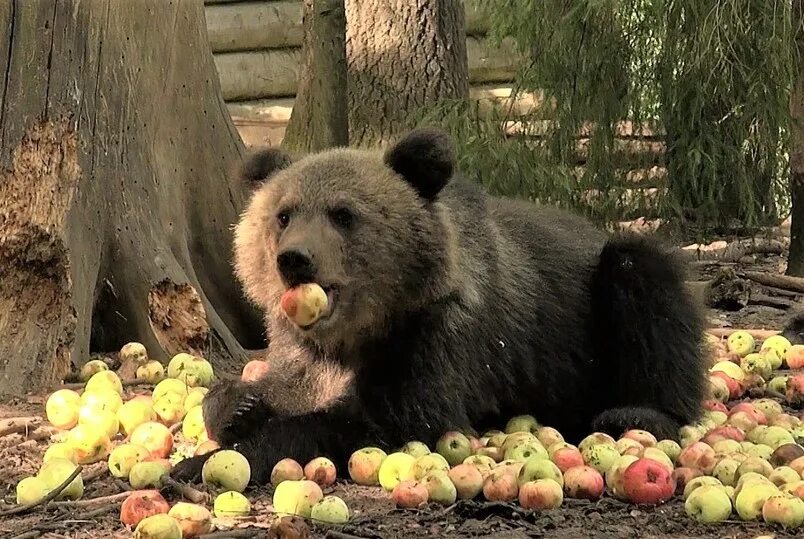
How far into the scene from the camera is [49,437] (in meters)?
4.73

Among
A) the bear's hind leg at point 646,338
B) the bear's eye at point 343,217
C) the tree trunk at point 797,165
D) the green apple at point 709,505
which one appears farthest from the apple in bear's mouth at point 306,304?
the tree trunk at point 797,165

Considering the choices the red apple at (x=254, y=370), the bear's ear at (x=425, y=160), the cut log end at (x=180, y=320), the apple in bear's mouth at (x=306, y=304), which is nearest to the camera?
the apple in bear's mouth at (x=306, y=304)

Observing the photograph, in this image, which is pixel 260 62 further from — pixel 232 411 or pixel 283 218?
pixel 232 411

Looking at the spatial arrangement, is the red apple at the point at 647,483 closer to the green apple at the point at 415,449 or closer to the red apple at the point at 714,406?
the green apple at the point at 415,449

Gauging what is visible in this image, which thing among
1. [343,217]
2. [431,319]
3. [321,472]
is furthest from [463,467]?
[343,217]

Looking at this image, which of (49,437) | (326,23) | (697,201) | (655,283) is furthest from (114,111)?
(697,201)

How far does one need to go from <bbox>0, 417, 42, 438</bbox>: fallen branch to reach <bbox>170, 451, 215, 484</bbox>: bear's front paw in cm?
103

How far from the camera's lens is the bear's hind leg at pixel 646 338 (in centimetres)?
470

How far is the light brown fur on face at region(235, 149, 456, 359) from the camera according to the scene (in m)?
4.22

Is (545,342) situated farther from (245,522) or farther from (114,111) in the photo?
(114,111)

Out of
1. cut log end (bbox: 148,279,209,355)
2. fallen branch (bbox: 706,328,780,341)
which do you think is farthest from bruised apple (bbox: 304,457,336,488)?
fallen branch (bbox: 706,328,780,341)

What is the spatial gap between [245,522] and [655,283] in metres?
2.12

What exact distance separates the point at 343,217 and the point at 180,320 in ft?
6.92

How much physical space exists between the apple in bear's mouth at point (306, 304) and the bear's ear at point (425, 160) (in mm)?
663
